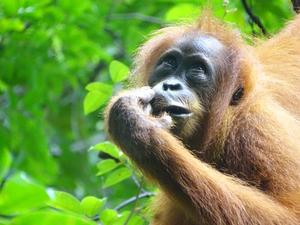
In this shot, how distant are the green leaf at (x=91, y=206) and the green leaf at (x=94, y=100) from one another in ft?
2.71

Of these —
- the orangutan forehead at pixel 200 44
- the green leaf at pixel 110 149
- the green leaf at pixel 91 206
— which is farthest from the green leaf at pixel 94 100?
the green leaf at pixel 91 206

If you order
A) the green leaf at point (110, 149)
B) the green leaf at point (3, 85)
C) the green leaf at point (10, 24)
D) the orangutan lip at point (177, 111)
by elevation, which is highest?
the orangutan lip at point (177, 111)

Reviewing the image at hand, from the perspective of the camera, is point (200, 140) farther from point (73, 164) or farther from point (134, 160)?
point (73, 164)

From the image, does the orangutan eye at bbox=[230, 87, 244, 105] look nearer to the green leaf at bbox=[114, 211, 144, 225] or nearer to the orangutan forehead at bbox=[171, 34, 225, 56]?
the orangutan forehead at bbox=[171, 34, 225, 56]

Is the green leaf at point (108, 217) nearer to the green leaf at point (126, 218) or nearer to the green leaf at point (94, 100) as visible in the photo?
the green leaf at point (126, 218)

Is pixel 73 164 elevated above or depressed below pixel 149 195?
below

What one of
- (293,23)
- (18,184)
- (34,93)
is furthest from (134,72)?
(18,184)

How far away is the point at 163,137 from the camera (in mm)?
3127

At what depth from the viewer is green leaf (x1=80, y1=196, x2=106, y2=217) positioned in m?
3.34

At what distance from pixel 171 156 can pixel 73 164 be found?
5677mm

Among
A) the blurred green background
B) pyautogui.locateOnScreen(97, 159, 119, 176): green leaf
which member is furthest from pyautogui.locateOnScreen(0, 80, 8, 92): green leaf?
pyautogui.locateOnScreen(97, 159, 119, 176): green leaf

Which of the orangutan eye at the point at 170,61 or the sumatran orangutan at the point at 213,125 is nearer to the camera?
the sumatran orangutan at the point at 213,125

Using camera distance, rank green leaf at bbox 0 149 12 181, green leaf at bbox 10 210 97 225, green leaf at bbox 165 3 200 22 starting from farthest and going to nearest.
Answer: green leaf at bbox 165 3 200 22, green leaf at bbox 0 149 12 181, green leaf at bbox 10 210 97 225

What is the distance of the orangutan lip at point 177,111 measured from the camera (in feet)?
11.4
